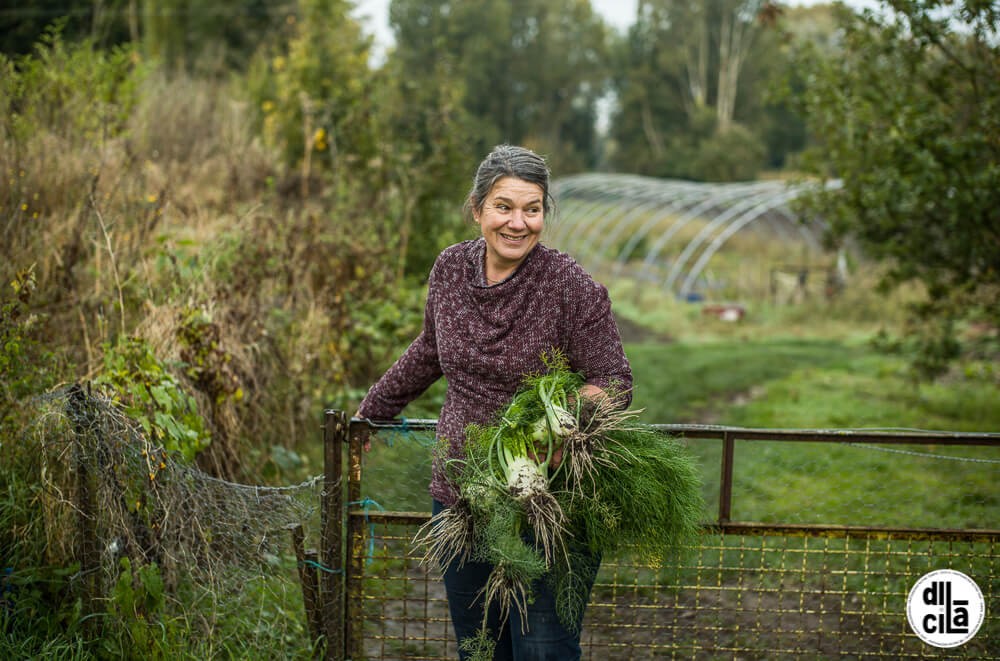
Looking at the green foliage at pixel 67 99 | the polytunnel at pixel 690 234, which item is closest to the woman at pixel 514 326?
the green foliage at pixel 67 99

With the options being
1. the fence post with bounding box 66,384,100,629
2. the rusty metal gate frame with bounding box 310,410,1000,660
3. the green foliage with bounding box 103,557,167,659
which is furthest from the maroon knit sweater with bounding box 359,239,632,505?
the fence post with bounding box 66,384,100,629

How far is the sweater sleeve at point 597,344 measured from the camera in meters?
2.46

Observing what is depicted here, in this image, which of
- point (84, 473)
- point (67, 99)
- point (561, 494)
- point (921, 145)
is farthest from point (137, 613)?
point (921, 145)

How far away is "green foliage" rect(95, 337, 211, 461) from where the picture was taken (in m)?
3.41

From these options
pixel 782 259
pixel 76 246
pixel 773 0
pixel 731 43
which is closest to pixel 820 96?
pixel 773 0

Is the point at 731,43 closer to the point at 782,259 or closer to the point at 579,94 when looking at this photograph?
the point at 579,94

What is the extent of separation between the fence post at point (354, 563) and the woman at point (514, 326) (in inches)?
18.1

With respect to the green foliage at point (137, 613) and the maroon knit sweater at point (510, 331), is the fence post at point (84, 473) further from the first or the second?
the maroon knit sweater at point (510, 331)

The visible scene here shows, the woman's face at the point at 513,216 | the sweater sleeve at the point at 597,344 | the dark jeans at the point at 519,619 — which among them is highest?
the woman's face at the point at 513,216

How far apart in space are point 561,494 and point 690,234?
19655 millimetres

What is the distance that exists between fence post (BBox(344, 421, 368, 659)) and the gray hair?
3.06 ft

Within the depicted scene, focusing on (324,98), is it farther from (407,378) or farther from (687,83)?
(687,83)

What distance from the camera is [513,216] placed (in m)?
2.45

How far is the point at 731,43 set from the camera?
4144cm
